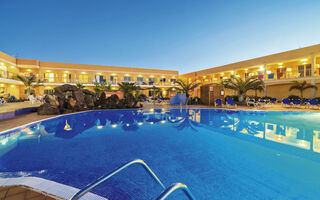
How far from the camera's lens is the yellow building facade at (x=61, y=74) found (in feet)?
64.6

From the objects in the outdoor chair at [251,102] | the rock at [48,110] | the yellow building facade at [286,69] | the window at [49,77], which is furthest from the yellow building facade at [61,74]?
the outdoor chair at [251,102]

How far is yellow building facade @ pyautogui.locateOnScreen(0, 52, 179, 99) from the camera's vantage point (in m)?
19.7

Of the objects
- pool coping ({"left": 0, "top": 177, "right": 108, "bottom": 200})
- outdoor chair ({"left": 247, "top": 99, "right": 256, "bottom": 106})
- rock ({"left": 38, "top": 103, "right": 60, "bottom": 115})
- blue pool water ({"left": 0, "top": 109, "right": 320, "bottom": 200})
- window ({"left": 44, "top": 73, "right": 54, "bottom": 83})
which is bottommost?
blue pool water ({"left": 0, "top": 109, "right": 320, "bottom": 200})

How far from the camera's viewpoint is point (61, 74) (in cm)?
2398

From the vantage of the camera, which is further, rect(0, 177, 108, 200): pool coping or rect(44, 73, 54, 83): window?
rect(44, 73, 54, 83): window

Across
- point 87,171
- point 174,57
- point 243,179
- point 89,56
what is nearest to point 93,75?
point 89,56

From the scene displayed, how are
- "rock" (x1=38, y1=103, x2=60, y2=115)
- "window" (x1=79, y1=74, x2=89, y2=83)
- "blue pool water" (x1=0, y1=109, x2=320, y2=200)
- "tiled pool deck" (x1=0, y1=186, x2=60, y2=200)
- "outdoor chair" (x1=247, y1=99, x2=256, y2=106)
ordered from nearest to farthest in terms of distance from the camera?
1. "tiled pool deck" (x1=0, y1=186, x2=60, y2=200)
2. "blue pool water" (x1=0, y1=109, x2=320, y2=200)
3. "rock" (x1=38, y1=103, x2=60, y2=115)
4. "outdoor chair" (x1=247, y1=99, x2=256, y2=106)
5. "window" (x1=79, y1=74, x2=89, y2=83)

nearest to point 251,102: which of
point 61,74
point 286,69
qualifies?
point 286,69

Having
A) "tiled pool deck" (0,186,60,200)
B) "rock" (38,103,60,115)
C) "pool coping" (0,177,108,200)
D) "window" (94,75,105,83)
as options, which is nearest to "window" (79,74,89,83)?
"window" (94,75,105,83)

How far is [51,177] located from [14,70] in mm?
28013

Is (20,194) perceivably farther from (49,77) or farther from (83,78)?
(49,77)

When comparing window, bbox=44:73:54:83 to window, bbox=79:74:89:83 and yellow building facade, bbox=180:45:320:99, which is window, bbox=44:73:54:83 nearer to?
window, bbox=79:74:89:83

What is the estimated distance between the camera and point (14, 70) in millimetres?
21219

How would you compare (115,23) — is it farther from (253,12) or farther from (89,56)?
(253,12)
